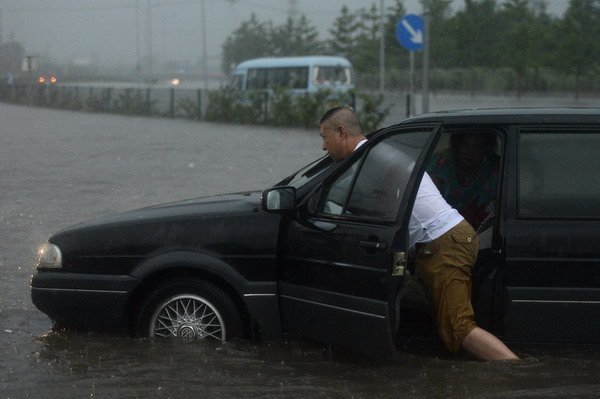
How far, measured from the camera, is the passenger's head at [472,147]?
575 cm

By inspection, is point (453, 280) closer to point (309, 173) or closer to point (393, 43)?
point (309, 173)

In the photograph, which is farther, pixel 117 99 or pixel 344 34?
pixel 344 34

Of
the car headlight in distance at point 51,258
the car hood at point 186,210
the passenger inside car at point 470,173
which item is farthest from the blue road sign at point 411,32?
the car headlight in distance at point 51,258

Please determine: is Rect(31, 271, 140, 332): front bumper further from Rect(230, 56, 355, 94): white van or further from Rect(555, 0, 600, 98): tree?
Rect(555, 0, 600, 98): tree

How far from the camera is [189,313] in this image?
5543 millimetres

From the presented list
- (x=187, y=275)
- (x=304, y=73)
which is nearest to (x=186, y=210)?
(x=187, y=275)

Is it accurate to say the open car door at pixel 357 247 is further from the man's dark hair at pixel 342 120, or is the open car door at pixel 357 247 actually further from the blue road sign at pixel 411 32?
the blue road sign at pixel 411 32

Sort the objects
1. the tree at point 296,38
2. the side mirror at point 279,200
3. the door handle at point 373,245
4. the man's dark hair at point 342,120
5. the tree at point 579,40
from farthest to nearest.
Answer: the tree at point 296,38
the tree at point 579,40
the man's dark hair at point 342,120
the side mirror at point 279,200
the door handle at point 373,245

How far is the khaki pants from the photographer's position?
509 centimetres

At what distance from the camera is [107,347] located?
564 centimetres

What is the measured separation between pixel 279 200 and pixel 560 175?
1495 mm

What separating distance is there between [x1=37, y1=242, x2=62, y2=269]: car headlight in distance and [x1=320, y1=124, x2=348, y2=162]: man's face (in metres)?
1.70

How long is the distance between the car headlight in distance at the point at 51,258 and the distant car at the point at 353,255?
12mm

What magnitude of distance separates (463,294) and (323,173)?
3.59 feet
